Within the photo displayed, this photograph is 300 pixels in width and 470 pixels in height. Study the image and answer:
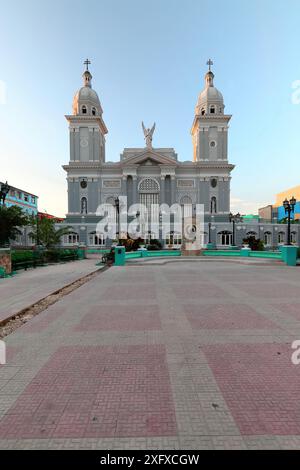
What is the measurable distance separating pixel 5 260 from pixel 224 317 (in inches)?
518

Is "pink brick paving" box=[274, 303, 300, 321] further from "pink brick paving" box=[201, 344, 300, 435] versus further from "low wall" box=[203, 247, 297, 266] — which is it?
"low wall" box=[203, 247, 297, 266]

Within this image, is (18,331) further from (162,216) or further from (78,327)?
(162,216)

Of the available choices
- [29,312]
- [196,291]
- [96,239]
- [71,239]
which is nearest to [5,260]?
[29,312]

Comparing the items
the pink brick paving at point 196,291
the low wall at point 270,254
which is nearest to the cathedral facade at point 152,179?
the low wall at point 270,254

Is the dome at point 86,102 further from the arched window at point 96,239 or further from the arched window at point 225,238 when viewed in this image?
the arched window at point 225,238

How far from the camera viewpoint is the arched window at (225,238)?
44.3 metres

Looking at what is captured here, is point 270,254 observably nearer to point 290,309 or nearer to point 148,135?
point 290,309

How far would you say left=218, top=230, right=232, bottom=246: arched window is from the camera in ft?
145

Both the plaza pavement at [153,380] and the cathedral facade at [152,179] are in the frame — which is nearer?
the plaza pavement at [153,380]

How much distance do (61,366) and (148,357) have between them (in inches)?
59.1

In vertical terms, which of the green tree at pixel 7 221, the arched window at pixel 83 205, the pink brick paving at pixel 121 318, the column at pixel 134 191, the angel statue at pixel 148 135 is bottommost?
the pink brick paving at pixel 121 318

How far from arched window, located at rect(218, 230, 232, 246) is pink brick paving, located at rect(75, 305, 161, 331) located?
39.1 metres

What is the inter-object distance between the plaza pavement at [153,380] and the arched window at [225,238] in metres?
38.4

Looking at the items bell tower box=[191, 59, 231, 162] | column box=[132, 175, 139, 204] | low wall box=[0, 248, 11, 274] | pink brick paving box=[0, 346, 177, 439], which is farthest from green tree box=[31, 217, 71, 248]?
bell tower box=[191, 59, 231, 162]
